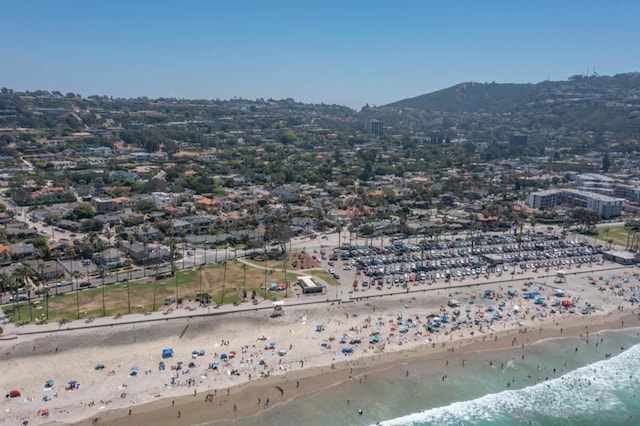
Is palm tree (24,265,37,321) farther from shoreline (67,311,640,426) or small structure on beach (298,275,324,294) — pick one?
small structure on beach (298,275,324,294)

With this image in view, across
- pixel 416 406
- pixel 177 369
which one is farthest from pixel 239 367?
pixel 416 406

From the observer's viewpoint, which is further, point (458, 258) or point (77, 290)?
point (458, 258)

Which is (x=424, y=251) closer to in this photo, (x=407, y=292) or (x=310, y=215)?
Answer: (x=407, y=292)

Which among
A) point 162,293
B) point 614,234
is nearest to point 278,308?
point 162,293

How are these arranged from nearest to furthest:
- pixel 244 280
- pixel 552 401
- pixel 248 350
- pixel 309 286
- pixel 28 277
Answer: pixel 552 401 → pixel 248 350 → pixel 309 286 → pixel 28 277 → pixel 244 280

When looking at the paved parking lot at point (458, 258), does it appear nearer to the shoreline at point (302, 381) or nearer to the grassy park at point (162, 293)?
the grassy park at point (162, 293)

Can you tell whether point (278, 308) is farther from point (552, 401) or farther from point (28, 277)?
point (28, 277)
